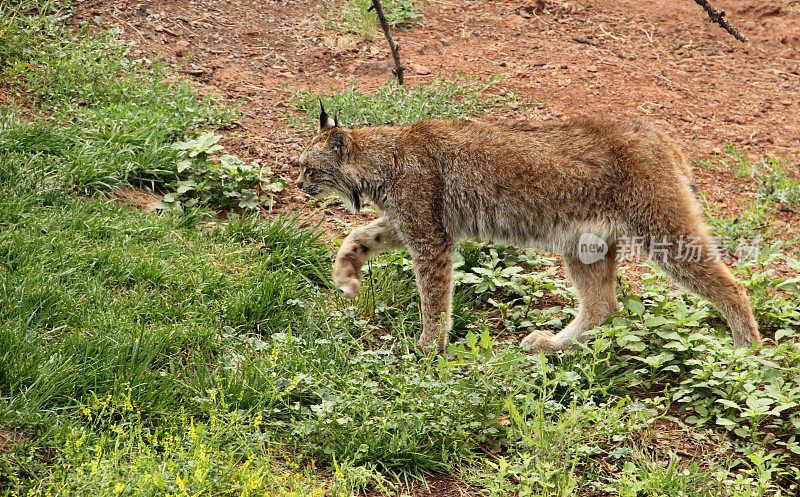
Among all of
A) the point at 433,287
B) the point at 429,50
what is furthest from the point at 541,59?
the point at 433,287

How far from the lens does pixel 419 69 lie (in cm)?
795

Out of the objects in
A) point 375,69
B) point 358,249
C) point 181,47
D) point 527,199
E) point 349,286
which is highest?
point 527,199

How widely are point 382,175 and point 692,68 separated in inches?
191

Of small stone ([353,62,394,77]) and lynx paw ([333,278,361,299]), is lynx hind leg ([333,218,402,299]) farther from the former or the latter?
small stone ([353,62,394,77])

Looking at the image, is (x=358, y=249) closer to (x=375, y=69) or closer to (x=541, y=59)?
(x=375, y=69)

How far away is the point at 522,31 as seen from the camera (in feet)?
29.2

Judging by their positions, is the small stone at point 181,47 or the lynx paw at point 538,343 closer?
the lynx paw at point 538,343

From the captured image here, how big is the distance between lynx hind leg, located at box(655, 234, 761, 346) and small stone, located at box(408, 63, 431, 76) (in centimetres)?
404

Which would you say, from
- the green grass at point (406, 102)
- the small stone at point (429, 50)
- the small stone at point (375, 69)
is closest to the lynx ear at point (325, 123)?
the green grass at point (406, 102)

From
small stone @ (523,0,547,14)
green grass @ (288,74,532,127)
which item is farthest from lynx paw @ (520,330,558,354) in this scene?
small stone @ (523,0,547,14)

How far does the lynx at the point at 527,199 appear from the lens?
176 inches

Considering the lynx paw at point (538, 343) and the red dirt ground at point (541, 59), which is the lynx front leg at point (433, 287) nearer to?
the lynx paw at point (538, 343)

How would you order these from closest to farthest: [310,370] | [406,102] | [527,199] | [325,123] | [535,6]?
[310,370]
[527,199]
[325,123]
[406,102]
[535,6]

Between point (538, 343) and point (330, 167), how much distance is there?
1.73 m
